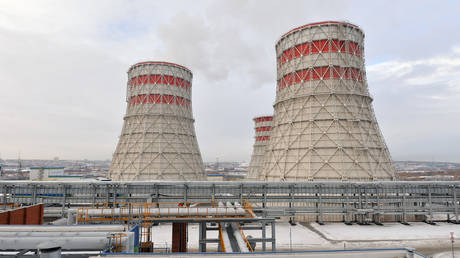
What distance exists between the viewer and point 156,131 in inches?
1551

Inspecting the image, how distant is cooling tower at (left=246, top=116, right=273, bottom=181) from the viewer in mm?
65250

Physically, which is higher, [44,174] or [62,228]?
[62,228]

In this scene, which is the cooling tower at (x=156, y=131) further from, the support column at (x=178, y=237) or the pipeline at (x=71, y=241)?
the pipeline at (x=71, y=241)

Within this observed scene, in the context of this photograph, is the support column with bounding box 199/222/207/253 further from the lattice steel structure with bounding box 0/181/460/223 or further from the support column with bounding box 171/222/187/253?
the lattice steel structure with bounding box 0/181/460/223

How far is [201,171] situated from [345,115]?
23725mm

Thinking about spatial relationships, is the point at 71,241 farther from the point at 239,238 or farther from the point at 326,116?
the point at 326,116

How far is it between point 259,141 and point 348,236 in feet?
151

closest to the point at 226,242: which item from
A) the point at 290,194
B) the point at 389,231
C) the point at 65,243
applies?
the point at 65,243

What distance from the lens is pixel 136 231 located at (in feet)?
43.8

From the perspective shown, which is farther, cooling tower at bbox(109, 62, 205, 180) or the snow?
cooling tower at bbox(109, 62, 205, 180)

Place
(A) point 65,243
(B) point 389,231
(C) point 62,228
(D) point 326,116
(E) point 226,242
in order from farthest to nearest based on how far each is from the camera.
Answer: (D) point 326,116
(B) point 389,231
(E) point 226,242
(C) point 62,228
(A) point 65,243

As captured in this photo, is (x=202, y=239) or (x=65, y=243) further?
(x=202, y=239)

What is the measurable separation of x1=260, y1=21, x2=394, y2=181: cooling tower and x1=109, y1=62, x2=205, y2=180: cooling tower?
44.4 ft

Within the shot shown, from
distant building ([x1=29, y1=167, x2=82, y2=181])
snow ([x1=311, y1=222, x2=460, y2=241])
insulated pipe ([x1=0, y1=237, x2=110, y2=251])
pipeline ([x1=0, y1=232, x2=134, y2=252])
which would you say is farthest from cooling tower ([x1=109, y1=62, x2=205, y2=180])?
distant building ([x1=29, y1=167, x2=82, y2=181])
